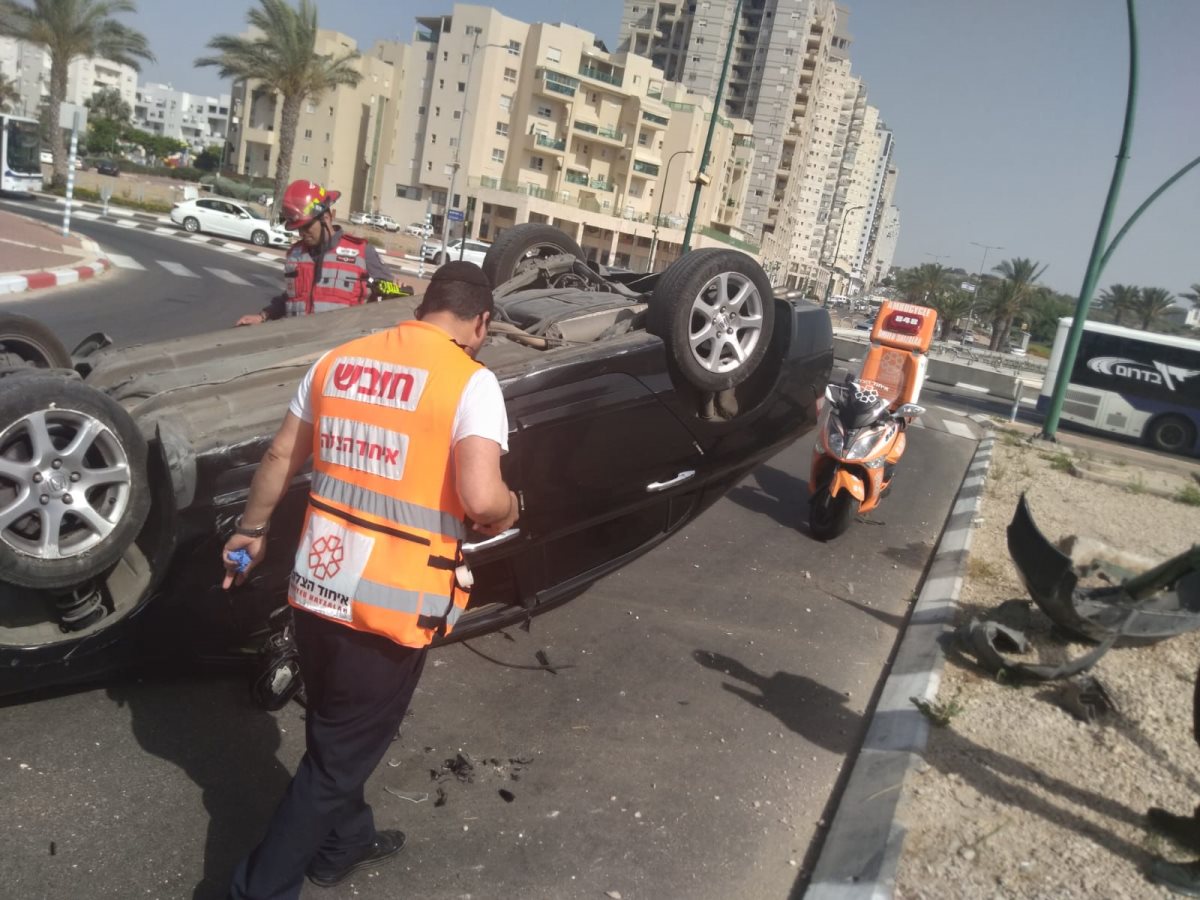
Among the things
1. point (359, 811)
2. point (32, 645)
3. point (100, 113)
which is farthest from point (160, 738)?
point (100, 113)

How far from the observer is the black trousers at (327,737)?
7.95 feet

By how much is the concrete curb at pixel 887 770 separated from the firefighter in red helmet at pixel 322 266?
12.3 ft

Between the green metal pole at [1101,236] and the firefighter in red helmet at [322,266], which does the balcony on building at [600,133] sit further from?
the firefighter in red helmet at [322,266]

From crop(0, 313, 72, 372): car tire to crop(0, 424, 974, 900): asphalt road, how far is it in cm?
159

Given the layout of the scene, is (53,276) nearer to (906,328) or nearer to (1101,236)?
(906,328)

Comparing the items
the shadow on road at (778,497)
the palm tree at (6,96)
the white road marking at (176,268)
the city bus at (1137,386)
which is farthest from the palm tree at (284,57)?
the palm tree at (6,96)

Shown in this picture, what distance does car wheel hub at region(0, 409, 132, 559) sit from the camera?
3.00 meters

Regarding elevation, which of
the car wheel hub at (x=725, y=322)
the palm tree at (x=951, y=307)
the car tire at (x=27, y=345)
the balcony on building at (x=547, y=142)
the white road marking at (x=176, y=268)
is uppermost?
the balcony on building at (x=547, y=142)

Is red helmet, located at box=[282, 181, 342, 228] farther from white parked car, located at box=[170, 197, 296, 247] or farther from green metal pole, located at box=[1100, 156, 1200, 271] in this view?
white parked car, located at box=[170, 197, 296, 247]

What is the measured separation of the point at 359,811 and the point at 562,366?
1943mm

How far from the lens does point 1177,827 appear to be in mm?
3295

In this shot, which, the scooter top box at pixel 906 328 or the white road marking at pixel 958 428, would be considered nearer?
the scooter top box at pixel 906 328

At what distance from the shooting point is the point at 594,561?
179 inches

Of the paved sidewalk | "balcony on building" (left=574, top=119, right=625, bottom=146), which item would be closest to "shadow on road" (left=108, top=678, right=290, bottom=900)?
the paved sidewalk
